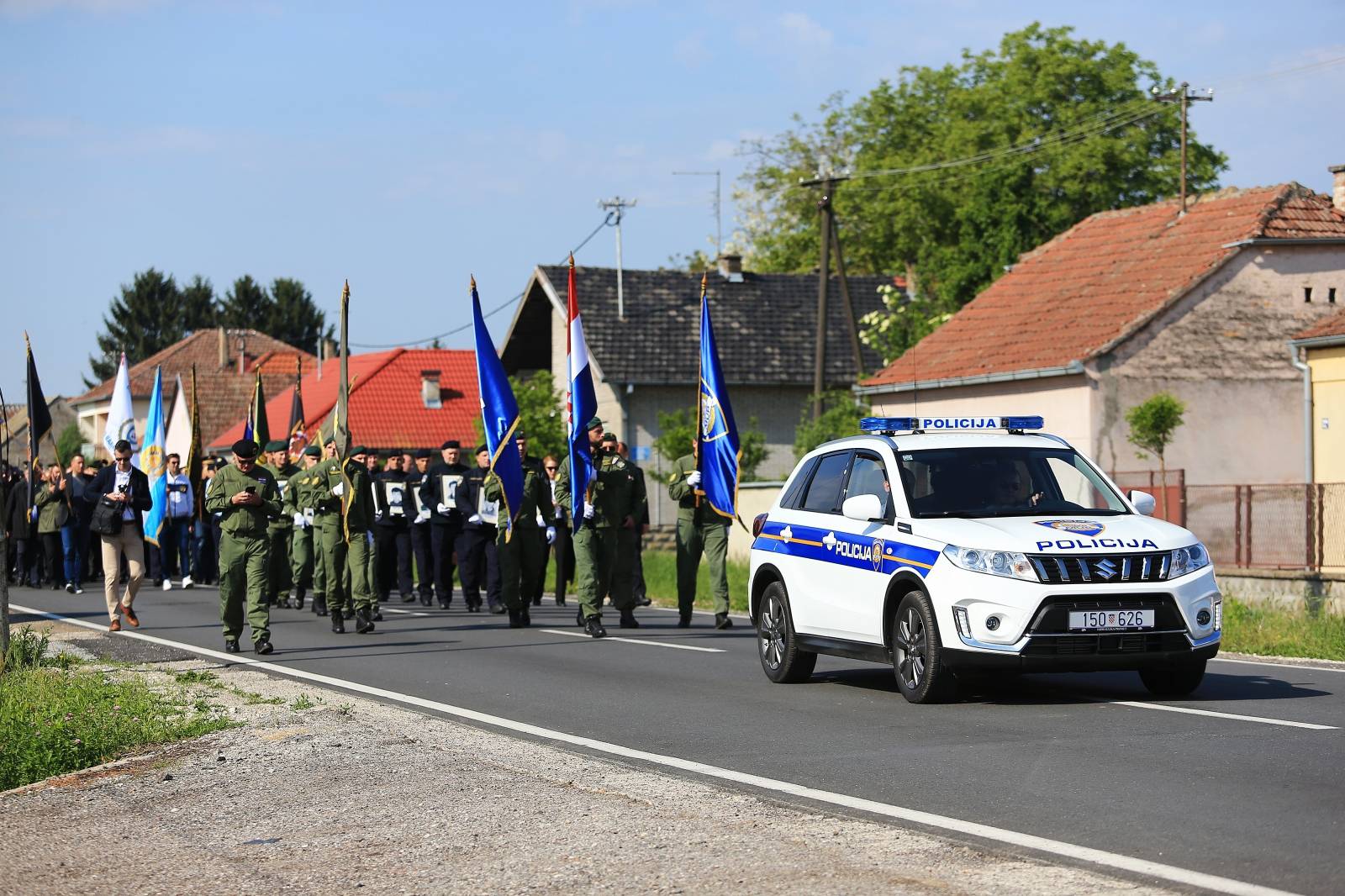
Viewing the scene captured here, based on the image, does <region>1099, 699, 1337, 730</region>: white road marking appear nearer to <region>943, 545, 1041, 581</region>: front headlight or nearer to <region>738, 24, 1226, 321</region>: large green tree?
<region>943, 545, 1041, 581</region>: front headlight

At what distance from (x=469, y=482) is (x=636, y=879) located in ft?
54.5

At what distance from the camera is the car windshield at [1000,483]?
11.8 m

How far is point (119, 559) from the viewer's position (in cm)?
1927

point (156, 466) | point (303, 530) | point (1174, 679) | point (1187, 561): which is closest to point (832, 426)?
point (156, 466)

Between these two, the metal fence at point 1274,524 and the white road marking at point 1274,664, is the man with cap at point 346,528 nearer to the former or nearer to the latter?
the white road marking at point 1274,664

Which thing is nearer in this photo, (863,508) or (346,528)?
(863,508)

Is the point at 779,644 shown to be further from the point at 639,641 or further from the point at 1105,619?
the point at 639,641

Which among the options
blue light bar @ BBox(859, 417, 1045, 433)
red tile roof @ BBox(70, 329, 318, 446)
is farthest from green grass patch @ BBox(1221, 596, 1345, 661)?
red tile roof @ BBox(70, 329, 318, 446)

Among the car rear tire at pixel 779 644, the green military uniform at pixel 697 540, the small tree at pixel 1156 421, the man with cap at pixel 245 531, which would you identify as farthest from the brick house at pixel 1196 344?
the car rear tire at pixel 779 644

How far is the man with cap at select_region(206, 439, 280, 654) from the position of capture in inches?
610

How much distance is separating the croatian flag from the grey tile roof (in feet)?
95.1

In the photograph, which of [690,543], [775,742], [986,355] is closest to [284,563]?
[690,543]

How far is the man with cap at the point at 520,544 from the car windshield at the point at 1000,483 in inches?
298

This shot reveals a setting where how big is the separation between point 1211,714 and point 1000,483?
6.88ft
